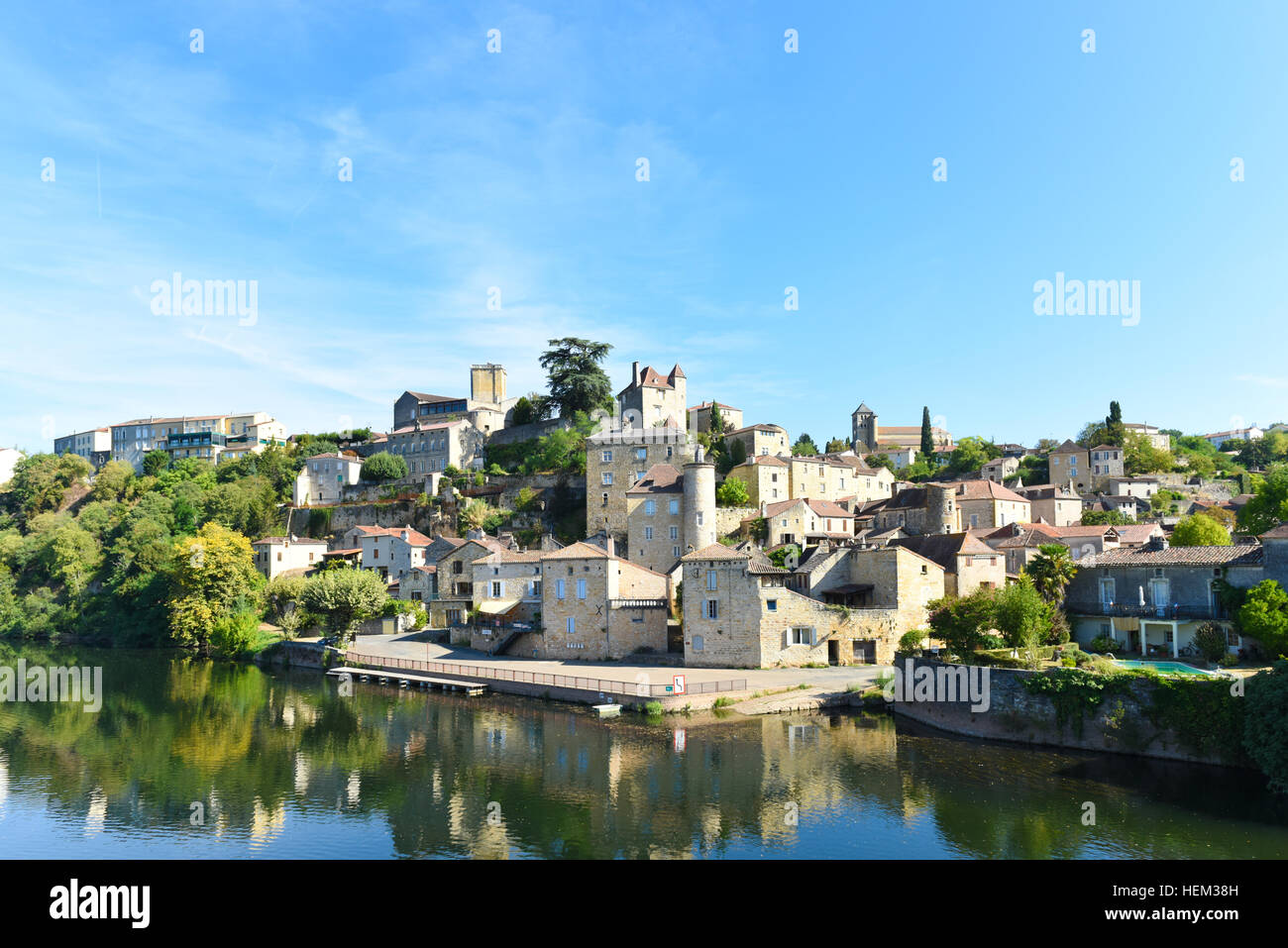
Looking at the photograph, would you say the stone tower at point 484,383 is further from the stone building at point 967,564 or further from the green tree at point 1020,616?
the green tree at point 1020,616

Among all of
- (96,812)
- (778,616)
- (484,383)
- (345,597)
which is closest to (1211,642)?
(778,616)

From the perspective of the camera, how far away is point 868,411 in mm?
112000

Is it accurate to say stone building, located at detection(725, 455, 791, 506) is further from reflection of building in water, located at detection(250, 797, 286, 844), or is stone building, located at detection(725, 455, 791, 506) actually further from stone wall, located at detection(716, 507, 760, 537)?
reflection of building in water, located at detection(250, 797, 286, 844)

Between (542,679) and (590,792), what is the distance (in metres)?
14.4

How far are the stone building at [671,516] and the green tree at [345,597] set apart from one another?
16.3 metres

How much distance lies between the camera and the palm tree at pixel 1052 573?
118 feet

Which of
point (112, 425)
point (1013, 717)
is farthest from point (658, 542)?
point (112, 425)

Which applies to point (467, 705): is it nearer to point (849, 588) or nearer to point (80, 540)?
point (849, 588)

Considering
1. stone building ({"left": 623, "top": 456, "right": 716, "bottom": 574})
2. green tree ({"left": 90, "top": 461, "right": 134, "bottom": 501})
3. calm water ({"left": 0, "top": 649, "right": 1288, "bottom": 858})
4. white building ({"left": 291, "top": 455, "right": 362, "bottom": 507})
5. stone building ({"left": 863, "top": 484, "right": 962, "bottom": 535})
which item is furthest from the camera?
green tree ({"left": 90, "top": 461, "right": 134, "bottom": 501})

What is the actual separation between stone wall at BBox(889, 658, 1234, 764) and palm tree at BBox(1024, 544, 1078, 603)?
8.10m

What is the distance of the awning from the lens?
48969 millimetres

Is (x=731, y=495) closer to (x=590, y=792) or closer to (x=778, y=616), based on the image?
(x=778, y=616)

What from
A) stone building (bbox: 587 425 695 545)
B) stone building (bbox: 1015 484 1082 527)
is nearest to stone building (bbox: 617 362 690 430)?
stone building (bbox: 587 425 695 545)

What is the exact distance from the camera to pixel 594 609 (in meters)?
41.7
